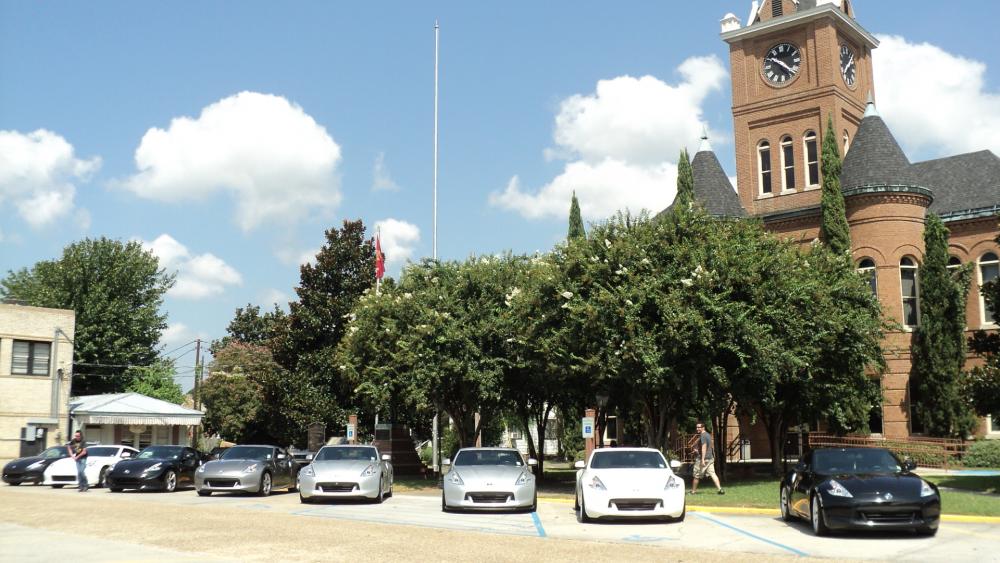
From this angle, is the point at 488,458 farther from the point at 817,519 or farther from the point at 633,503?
the point at 817,519

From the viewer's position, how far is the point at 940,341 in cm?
3478

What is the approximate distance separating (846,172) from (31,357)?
3737 centimetres

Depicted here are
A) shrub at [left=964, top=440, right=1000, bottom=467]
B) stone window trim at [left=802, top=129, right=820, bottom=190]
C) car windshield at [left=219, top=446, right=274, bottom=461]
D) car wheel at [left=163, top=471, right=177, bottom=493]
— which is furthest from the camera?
stone window trim at [left=802, top=129, right=820, bottom=190]

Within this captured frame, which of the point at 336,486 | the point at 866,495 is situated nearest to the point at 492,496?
the point at 336,486

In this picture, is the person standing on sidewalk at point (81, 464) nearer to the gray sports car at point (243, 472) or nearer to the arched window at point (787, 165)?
the gray sports car at point (243, 472)

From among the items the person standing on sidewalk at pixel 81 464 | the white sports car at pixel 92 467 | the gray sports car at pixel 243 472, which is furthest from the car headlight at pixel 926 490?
the white sports car at pixel 92 467

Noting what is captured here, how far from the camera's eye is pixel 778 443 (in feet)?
98.6

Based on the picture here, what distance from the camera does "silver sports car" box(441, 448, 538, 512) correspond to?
55.7ft

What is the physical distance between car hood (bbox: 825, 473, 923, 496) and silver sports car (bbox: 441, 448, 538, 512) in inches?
237

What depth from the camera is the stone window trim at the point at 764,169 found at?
141 feet

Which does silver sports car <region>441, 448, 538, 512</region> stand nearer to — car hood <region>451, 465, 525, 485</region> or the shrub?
car hood <region>451, 465, 525, 485</region>

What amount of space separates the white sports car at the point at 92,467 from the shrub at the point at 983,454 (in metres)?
27.8

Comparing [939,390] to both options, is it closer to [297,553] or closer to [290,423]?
[290,423]

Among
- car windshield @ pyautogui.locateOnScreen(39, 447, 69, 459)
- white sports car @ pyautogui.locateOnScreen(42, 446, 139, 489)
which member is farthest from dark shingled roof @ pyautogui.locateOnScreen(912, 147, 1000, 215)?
car windshield @ pyautogui.locateOnScreen(39, 447, 69, 459)
